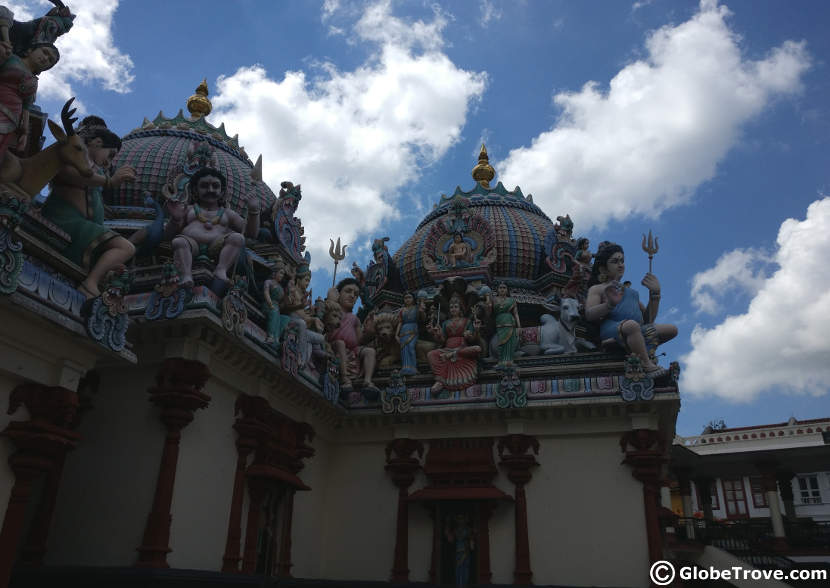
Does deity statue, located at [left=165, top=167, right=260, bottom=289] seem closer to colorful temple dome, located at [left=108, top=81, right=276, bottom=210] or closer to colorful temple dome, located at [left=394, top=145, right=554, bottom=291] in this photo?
colorful temple dome, located at [left=108, top=81, right=276, bottom=210]

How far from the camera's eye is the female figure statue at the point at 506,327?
18.7 m

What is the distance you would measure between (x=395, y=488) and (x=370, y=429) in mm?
1812

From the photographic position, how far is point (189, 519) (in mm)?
12547

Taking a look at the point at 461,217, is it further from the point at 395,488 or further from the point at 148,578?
the point at 148,578

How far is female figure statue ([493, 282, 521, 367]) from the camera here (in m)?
18.7

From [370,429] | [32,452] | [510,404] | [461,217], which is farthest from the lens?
[461,217]

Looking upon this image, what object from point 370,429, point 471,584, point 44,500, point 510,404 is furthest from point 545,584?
point 44,500

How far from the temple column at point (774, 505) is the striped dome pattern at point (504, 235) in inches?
656

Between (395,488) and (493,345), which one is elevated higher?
(493,345)

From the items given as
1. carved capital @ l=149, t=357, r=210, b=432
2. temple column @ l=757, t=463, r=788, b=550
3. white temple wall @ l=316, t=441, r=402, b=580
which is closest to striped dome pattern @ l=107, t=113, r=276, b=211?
carved capital @ l=149, t=357, r=210, b=432

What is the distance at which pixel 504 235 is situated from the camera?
2562cm

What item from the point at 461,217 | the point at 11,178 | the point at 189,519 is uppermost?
the point at 461,217

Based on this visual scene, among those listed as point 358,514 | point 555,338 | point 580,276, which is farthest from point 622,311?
point 358,514

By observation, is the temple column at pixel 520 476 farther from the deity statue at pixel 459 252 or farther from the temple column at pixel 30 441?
the temple column at pixel 30 441
